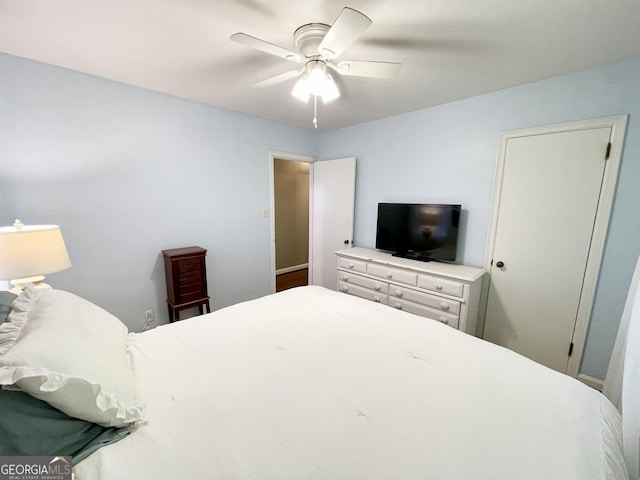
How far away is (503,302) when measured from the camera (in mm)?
2295

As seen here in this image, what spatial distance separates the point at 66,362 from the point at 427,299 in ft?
7.84

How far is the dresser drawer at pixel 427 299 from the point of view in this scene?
2.23 meters

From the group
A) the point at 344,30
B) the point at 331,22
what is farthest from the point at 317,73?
the point at 344,30

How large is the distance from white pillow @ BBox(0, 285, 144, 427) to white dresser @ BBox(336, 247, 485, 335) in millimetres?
2187

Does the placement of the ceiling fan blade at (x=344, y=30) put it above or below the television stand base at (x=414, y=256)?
above

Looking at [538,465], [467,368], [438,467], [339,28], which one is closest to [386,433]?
[438,467]

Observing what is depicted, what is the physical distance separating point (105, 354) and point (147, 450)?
407mm

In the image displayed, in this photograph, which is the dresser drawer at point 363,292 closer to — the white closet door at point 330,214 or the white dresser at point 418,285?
the white dresser at point 418,285

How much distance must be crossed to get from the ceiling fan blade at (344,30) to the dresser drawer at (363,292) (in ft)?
7.11

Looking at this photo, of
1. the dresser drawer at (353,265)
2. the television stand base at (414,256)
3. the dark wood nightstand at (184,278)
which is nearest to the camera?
the dark wood nightstand at (184,278)

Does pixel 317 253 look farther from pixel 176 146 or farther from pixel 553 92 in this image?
pixel 553 92

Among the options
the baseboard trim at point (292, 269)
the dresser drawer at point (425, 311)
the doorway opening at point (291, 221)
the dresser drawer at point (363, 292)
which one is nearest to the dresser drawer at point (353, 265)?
the dresser drawer at point (363, 292)

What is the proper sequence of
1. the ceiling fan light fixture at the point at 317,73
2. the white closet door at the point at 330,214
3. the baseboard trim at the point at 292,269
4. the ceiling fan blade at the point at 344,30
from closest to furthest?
the ceiling fan blade at the point at 344,30 → the ceiling fan light fixture at the point at 317,73 → the white closet door at the point at 330,214 → the baseboard trim at the point at 292,269

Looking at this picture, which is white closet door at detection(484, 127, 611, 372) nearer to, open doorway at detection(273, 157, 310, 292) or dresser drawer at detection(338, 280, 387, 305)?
dresser drawer at detection(338, 280, 387, 305)
